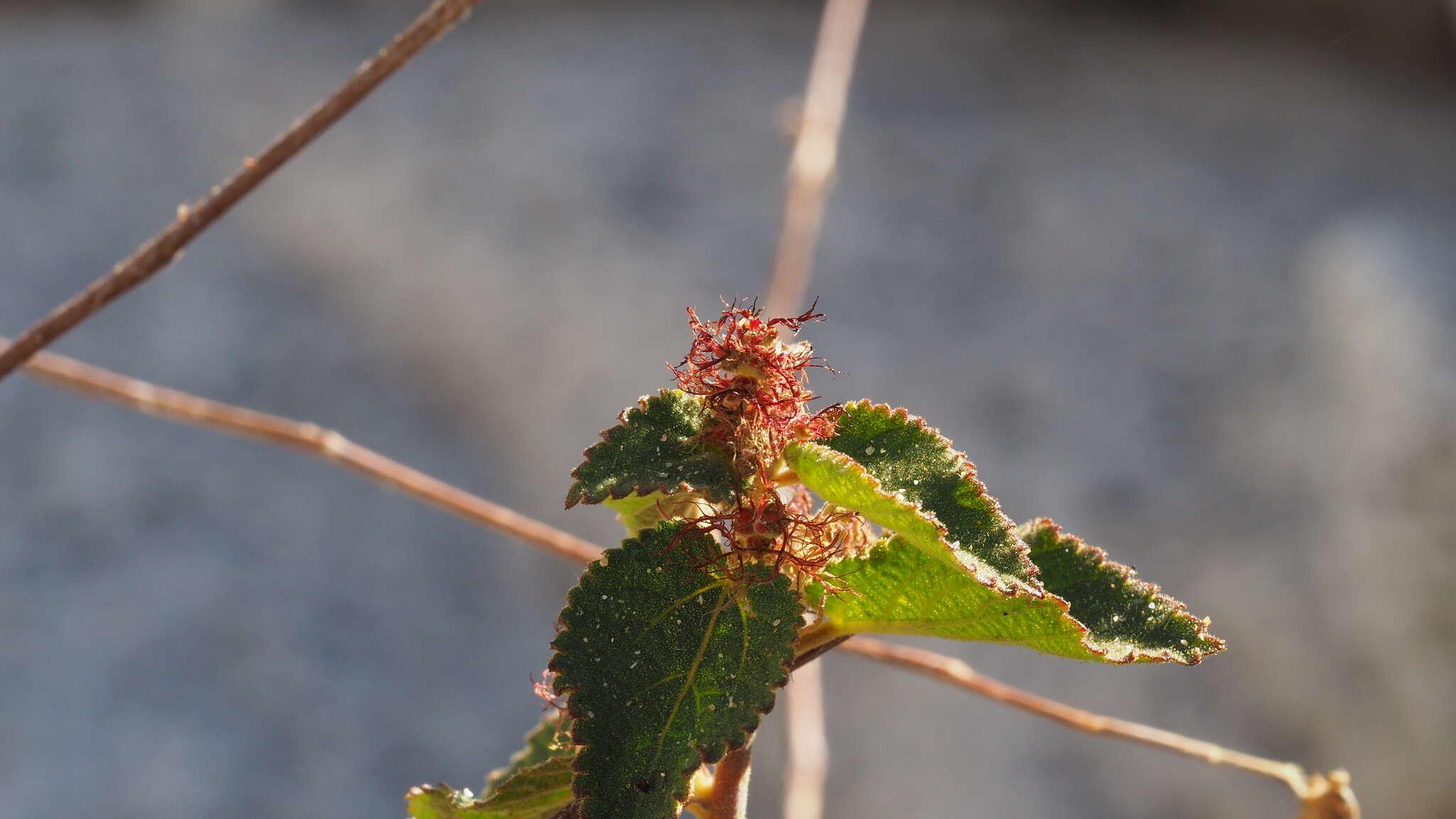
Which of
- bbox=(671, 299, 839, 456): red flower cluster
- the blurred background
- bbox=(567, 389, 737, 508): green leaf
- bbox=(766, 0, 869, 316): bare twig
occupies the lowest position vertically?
bbox=(567, 389, 737, 508): green leaf

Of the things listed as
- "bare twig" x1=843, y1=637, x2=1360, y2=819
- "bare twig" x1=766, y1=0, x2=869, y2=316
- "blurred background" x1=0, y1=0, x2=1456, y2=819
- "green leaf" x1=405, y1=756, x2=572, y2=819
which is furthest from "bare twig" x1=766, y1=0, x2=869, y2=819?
"blurred background" x1=0, y1=0, x2=1456, y2=819

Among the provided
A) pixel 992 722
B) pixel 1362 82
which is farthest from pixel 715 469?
pixel 1362 82

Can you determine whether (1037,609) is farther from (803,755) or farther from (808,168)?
(808,168)

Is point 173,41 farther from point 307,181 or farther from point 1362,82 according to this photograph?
point 1362,82

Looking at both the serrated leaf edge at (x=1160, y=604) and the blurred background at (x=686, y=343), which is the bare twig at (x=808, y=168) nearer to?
the serrated leaf edge at (x=1160, y=604)

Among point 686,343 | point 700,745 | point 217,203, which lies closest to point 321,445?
point 217,203

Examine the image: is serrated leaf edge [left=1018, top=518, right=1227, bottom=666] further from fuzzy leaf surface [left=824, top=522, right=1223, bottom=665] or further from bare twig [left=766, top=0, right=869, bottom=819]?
bare twig [left=766, top=0, right=869, bottom=819]
